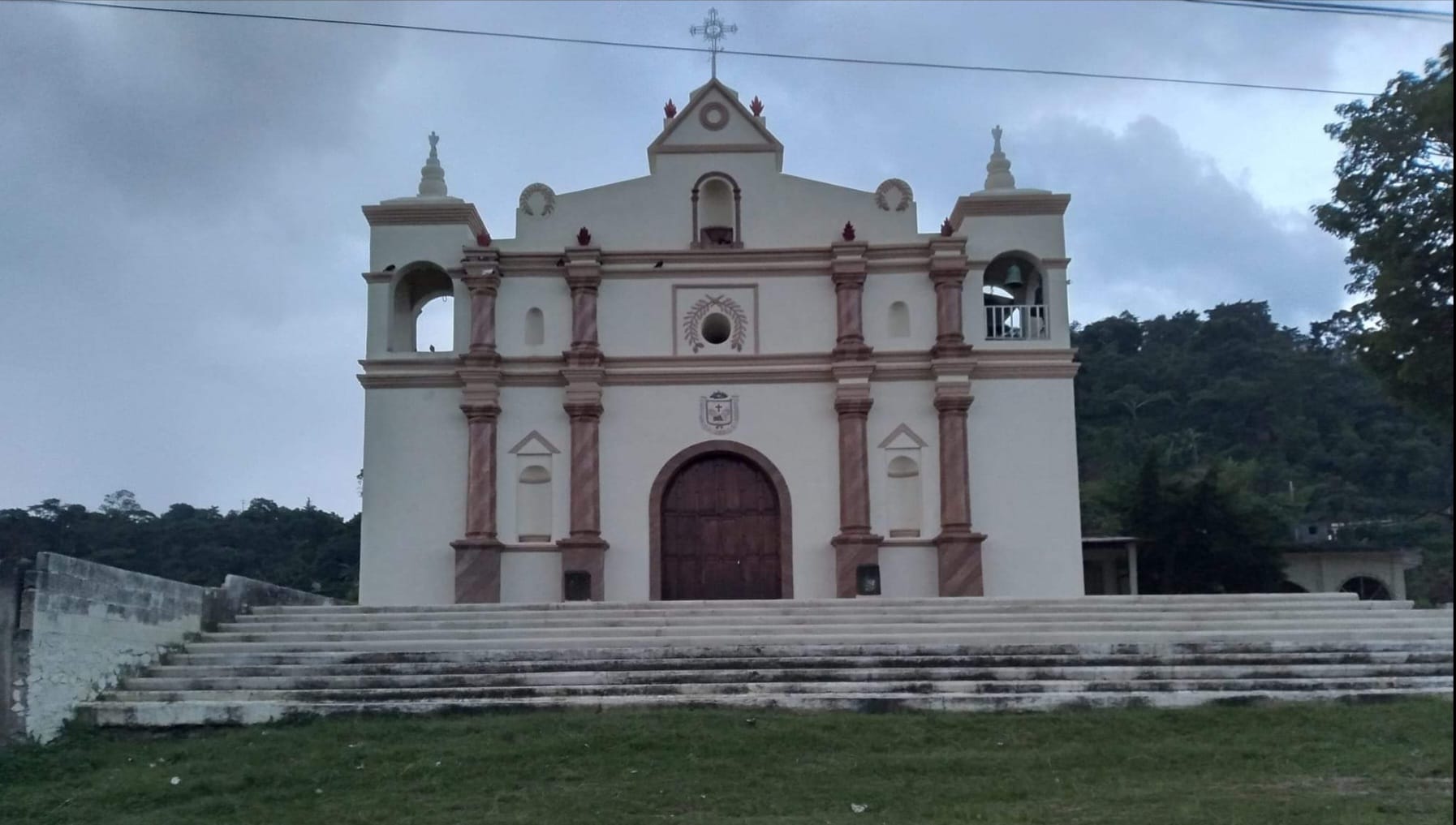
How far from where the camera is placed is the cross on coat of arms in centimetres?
1825

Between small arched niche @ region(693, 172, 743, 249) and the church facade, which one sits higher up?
small arched niche @ region(693, 172, 743, 249)

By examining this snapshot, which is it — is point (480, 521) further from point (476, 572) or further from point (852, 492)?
point (852, 492)

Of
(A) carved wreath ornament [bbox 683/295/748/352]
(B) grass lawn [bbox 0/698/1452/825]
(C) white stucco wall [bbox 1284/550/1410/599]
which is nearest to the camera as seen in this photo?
(B) grass lawn [bbox 0/698/1452/825]

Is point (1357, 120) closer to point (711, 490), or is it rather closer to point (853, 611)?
point (853, 611)

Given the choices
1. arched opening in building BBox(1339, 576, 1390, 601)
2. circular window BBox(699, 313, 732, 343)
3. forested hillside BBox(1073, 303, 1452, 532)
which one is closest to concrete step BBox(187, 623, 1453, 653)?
circular window BBox(699, 313, 732, 343)

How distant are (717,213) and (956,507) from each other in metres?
5.35

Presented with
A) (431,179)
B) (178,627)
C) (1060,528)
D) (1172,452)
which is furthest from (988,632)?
(1172,452)

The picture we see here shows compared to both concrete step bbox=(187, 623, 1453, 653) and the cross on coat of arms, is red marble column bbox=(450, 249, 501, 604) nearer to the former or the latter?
the cross on coat of arms

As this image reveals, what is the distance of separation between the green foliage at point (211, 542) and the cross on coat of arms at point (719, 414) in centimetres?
1545

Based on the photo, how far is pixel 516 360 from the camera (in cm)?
1845

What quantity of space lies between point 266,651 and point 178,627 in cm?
97

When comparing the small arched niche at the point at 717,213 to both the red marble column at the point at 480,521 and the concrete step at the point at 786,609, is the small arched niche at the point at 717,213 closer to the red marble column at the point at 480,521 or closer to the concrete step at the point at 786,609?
the red marble column at the point at 480,521

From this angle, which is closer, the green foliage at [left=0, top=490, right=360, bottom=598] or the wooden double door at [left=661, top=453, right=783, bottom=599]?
the wooden double door at [left=661, top=453, right=783, bottom=599]

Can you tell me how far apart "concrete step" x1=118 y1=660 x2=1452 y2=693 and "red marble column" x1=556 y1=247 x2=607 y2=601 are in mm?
5727
